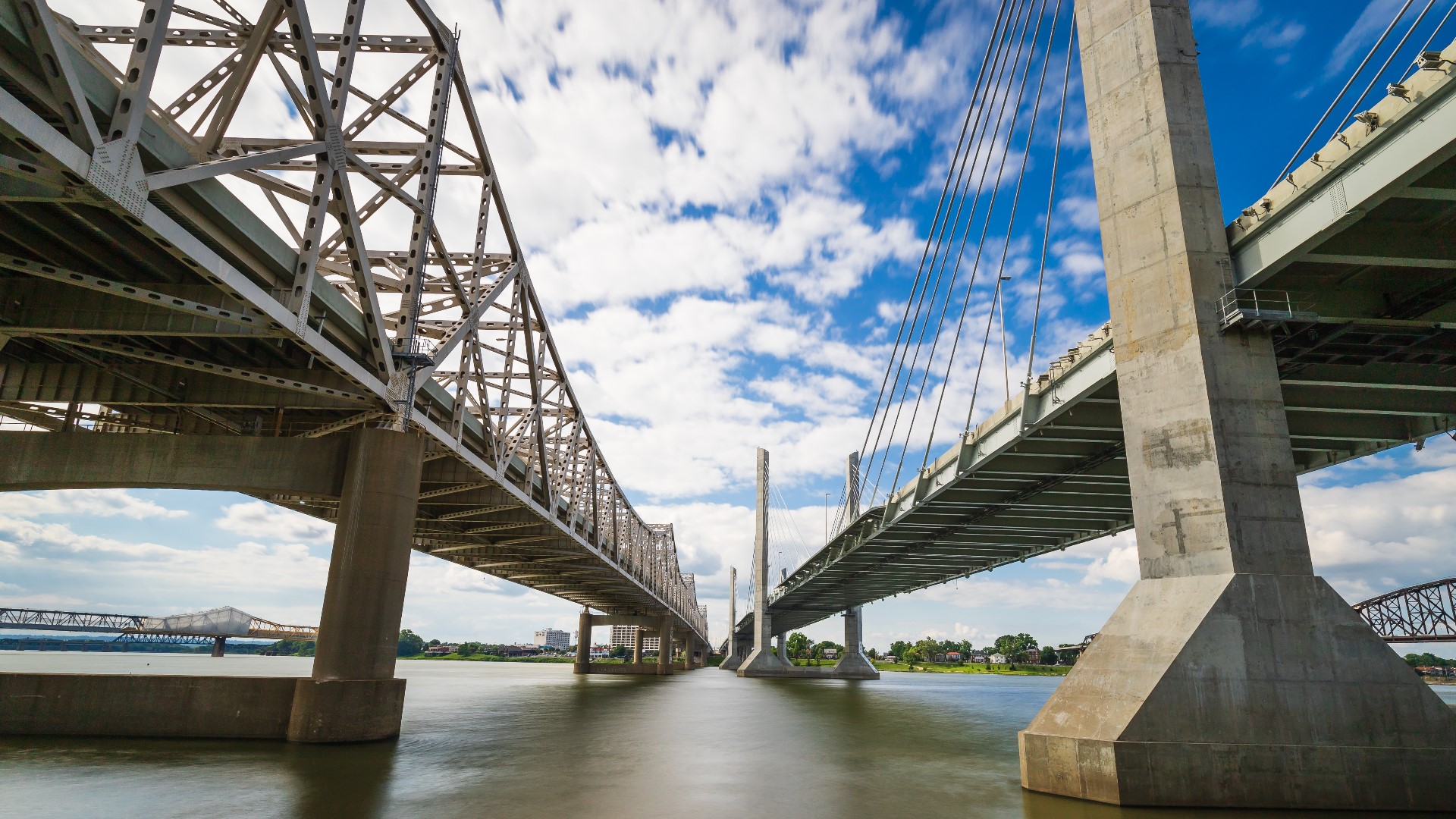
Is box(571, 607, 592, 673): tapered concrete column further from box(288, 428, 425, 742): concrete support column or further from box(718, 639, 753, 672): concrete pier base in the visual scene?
box(288, 428, 425, 742): concrete support column

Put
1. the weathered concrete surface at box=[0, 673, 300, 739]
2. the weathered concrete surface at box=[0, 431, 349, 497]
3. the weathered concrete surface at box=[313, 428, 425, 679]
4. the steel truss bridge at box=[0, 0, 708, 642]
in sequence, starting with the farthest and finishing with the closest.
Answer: the weathered concrete surface at box=[0, 431, 349, 497] < the weathered concrete surface at box=[313, 428, 425, 679] < the weathered concrete surface at box=[0, 673, 300, 739] < the steel truss bridge at box=[0, 0, 708, 642]

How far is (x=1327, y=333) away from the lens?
15.5m

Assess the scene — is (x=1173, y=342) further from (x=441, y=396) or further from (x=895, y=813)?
(x=441, y=396)

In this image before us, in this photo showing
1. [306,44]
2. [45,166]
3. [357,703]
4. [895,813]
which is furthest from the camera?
[357,703]

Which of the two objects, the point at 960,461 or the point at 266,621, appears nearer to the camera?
the point at 960,461

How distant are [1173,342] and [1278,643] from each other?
540 cm

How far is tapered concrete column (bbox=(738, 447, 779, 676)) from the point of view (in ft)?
→ 266

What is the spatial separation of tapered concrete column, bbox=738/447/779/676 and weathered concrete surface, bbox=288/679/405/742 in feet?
204

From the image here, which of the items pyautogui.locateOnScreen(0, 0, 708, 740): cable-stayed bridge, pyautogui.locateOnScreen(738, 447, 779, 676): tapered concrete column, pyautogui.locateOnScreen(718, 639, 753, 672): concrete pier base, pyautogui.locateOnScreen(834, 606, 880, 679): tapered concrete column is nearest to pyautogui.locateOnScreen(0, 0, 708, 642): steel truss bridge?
pyautogui.locateOnScreen(0, 0, 708, 740): cable-stayed bridge

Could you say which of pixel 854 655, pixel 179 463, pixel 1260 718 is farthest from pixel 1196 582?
pixel 854 655

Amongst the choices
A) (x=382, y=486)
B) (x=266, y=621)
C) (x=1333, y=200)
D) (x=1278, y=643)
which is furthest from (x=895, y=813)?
(x=266, y=621)

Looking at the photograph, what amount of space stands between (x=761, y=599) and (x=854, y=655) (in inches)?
949

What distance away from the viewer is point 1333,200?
12688mm

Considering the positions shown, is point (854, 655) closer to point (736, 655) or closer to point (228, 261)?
point (736, 655)
